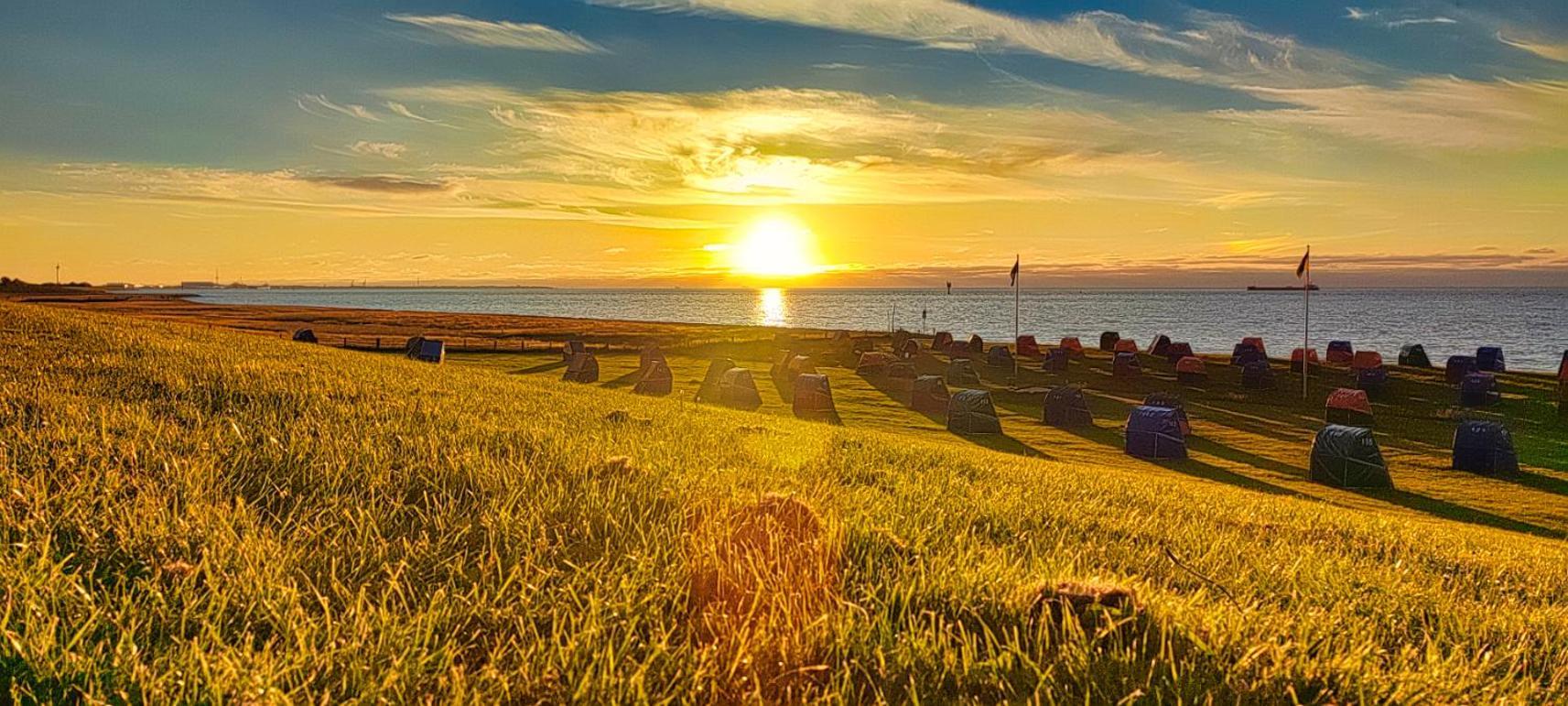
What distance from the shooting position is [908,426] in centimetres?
3216

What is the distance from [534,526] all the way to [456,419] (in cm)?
370

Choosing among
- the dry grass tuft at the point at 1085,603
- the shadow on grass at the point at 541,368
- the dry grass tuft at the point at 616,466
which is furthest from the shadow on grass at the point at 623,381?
the dry grass tuft at the point at 1085,603

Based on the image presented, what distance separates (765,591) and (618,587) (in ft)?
1.72

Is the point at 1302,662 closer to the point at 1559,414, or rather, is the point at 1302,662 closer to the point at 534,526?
the point at 534,526

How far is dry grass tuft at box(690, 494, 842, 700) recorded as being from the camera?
246 centimetres

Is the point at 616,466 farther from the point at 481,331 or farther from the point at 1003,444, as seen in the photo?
the point at 481,331

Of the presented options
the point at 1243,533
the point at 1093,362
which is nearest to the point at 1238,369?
the point at 1093,362

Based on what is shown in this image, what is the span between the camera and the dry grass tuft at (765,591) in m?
2.46

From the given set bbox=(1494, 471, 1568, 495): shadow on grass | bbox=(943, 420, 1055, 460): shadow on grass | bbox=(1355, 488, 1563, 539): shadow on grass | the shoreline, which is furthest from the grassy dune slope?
the shoreline

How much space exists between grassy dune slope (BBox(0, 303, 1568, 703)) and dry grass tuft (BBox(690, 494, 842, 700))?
0.5 inches

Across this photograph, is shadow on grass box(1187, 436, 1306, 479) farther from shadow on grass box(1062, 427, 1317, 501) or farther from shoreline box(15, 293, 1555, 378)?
shoreline box(15, 293, 1555, 378)

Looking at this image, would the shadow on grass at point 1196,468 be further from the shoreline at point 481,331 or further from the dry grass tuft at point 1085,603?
the shoreline at point 481,331

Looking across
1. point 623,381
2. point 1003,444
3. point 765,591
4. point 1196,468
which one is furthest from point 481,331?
point 765,591

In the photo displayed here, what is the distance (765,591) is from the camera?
297cm
